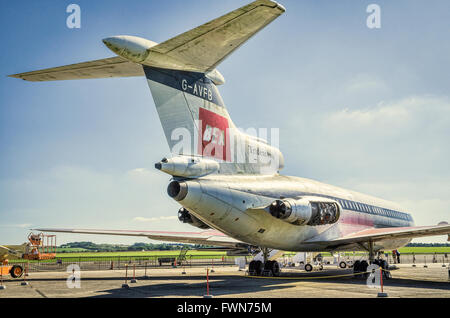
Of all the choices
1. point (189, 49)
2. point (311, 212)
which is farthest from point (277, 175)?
point (189, 49)

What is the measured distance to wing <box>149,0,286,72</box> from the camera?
876 centimetres

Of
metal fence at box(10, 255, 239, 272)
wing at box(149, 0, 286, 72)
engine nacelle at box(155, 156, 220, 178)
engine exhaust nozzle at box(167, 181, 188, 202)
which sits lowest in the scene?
metal fence at box(10, 255, 239, 272)

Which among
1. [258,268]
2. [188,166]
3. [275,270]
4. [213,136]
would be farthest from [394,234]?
[188,166]

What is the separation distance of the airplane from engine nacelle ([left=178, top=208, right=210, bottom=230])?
0.04 metres

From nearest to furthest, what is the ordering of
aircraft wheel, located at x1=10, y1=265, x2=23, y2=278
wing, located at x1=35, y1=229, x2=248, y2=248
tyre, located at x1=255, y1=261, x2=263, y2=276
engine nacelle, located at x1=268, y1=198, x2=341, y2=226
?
engine nacelle, located at x1=268, y1=198, x2=341, y2=226 → wing, located at x1=35, y1=229, x2=248, y2=248 → tyre, located at x1=255, y1=261, x2=263, y2=276 → aircraft wheel, located at x1=10, y1=265, x2=23, y2=278

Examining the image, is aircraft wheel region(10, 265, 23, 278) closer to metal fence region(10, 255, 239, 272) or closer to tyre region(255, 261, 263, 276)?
metal fence region(10, 255, 239, 272)

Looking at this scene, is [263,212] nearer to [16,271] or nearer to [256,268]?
[256,268]

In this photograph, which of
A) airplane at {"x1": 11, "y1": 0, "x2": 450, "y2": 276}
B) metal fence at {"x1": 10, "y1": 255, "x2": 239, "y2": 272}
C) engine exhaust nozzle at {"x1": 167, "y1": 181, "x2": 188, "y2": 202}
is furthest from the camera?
metal fence at {"x1": 10, "y1": 255, "x2": 239, "y2": 272}

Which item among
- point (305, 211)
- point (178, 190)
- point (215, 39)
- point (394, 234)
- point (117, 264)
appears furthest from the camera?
point (117, 264)

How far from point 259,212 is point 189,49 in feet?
21.2

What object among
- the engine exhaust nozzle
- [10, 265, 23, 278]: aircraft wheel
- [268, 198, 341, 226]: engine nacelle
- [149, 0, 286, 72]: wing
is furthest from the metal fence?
[149, 0, 286, 72]: wing

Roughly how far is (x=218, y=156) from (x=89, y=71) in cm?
499

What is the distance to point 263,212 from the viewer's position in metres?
14.2
